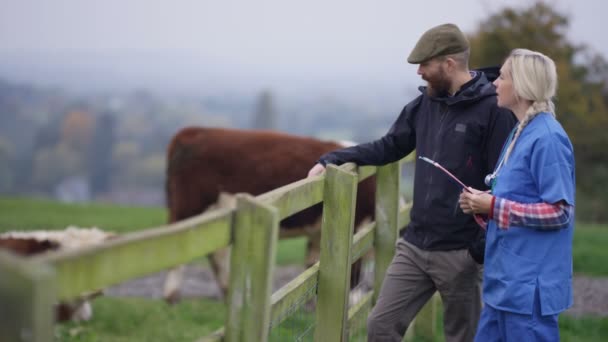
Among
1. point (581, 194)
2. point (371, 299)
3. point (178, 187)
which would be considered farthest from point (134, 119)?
point (371, 299)

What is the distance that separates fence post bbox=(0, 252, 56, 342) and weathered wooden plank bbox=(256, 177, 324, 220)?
3.81ft

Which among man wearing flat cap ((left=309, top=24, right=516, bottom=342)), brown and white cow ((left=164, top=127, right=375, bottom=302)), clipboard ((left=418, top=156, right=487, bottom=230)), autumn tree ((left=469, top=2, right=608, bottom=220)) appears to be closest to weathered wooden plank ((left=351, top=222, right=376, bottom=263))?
man wearing flat cap ((left=309, top=24, right=516, bottom=342))

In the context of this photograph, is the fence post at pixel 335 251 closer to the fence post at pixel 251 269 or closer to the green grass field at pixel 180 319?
the green grass field at pixel 180 319

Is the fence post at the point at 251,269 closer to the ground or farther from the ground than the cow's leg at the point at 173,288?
farther from the ground

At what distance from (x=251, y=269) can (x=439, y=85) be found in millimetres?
1769

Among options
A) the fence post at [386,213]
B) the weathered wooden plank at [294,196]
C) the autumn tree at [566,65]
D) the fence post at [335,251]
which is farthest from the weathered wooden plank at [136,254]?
the autumn tree at [566,65]

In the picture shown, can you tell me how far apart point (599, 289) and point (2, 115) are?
140 feet

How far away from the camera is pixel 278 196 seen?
275cm

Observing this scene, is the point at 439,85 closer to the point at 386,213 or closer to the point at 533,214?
the point at 533,214

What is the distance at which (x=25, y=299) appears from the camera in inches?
59.2

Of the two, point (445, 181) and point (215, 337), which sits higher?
point (445, 181)

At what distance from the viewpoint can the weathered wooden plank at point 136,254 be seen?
164cm

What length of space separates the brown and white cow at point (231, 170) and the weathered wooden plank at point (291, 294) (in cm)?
419

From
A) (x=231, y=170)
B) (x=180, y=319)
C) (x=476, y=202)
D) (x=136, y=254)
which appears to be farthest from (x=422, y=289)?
(x=231, y=170)
